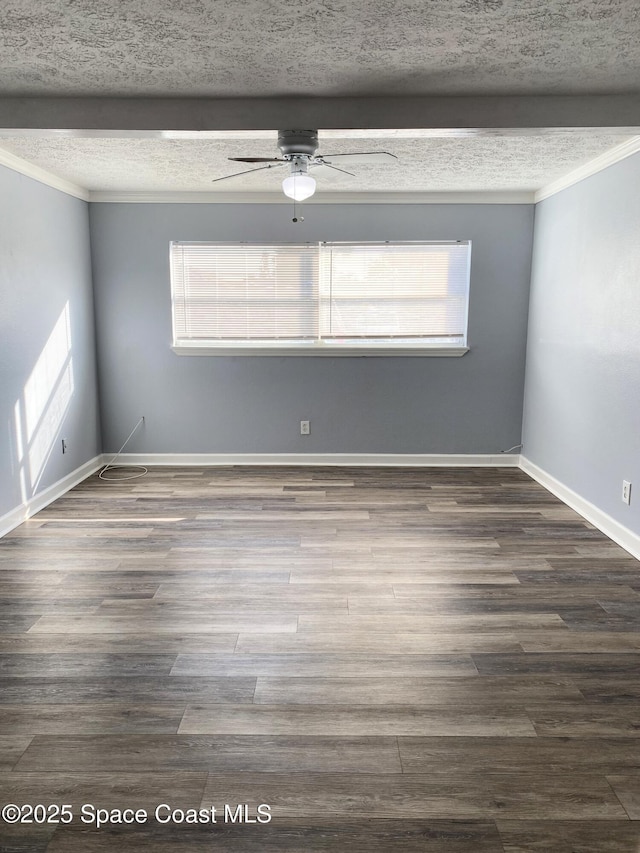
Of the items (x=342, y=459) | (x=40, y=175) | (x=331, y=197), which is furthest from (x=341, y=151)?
(x=342, y=459)

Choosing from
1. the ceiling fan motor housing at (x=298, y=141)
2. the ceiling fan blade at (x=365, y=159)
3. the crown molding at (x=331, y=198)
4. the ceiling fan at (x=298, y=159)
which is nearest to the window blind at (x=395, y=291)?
the crown molding at (x=331, y=198)

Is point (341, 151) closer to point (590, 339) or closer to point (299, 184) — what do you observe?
point (299, 184)

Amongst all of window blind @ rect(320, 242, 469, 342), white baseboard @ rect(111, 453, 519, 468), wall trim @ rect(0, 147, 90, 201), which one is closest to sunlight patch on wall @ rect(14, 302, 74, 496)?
wall trim @ rect(0, 147, 90, 201)

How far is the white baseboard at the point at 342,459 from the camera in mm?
5402

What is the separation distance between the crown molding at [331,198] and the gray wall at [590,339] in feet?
1.27

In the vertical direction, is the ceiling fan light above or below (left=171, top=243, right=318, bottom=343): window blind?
above

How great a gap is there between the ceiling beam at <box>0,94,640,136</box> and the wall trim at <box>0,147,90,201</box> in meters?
1.07

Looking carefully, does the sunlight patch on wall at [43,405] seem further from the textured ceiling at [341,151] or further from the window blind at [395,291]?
the window blind at [395,291]

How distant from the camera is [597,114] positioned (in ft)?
8.76

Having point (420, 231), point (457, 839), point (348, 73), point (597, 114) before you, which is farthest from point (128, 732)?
point (420, 231)

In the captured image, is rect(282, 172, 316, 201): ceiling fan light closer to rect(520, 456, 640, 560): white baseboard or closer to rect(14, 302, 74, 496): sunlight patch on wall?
rect(14, 302, 74, 496): sunlight patch on wall

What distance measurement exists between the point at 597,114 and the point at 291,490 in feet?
10.3

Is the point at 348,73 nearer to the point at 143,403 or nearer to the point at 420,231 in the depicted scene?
the point at 420,231

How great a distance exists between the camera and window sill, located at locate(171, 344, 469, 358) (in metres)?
5.20
